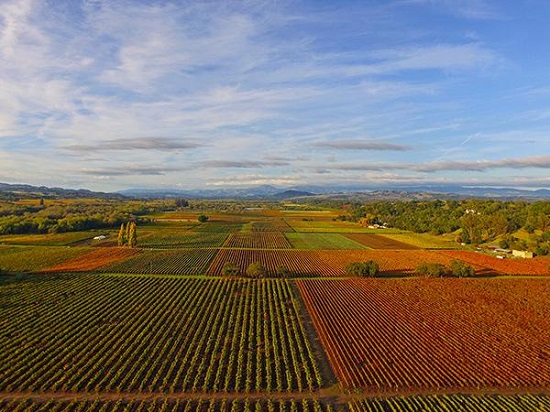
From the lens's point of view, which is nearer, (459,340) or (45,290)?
(459,340)

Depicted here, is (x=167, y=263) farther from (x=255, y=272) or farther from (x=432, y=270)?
(x=432, y=270)

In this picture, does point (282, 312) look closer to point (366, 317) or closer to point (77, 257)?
point (366, 317)

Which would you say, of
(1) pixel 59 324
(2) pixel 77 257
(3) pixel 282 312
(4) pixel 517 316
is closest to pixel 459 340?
(4) pixel 517 316

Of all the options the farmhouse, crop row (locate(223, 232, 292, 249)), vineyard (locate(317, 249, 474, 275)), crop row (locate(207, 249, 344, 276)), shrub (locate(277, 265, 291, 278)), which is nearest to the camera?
shrub (locate(277, 265, 291, 278))

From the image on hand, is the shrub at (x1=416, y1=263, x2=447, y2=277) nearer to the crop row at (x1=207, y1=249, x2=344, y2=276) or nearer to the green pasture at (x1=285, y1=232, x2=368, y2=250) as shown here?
the crop row at (x1=207, y1=249, x2=344, y2=276)

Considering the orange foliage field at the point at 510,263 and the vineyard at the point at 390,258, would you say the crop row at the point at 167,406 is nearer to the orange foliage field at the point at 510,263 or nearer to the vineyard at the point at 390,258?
the vineyard at the point at 390,258

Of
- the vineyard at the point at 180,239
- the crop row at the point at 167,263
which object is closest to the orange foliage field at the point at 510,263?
the crop row at the point at 167,263

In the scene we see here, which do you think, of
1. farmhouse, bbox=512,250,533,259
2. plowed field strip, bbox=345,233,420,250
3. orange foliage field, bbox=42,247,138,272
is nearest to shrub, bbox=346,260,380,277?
plowed field strip, bbox=345,233,420,250
